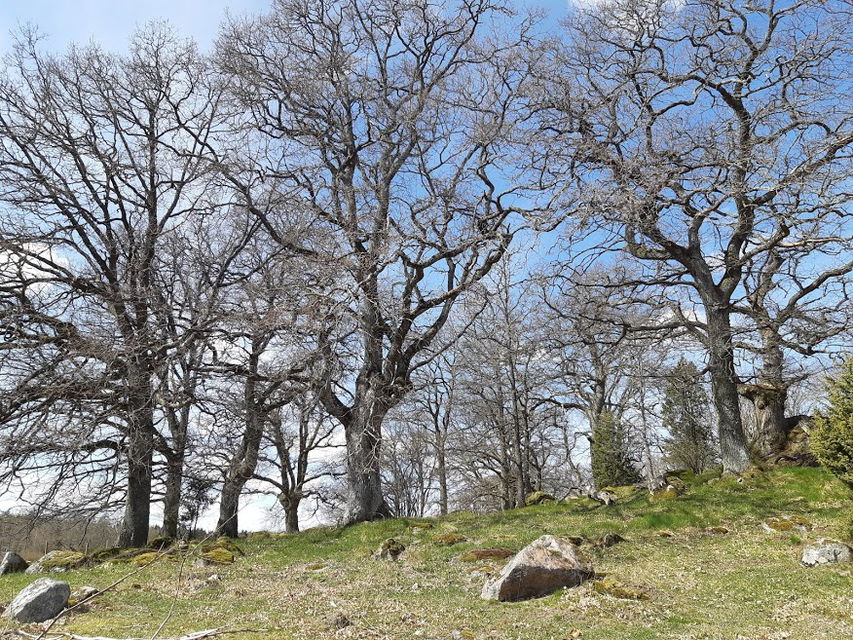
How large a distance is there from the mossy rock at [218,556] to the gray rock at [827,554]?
11.1 meters

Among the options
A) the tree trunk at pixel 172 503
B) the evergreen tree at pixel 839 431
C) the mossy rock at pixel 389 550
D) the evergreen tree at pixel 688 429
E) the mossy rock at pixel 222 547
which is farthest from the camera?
the evergreen tree at pixel 688 429

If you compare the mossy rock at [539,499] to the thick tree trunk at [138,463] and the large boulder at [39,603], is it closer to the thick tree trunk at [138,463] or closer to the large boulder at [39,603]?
the thick tree trunk at [138,463]

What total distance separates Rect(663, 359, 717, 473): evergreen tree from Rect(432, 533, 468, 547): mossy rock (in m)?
15.1

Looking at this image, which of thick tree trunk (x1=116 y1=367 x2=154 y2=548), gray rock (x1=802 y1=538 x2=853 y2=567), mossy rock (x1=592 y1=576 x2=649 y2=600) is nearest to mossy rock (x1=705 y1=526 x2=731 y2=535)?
gray rock (x1=802 y1=538 x2=853 y2=567)

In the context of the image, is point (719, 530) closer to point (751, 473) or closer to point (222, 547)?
point (751, 473)

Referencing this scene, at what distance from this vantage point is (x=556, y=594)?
8672 millimetres

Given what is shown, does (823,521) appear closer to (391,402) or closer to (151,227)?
(391,402)

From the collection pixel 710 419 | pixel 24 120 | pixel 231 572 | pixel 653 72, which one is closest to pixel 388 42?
pixel 653 72

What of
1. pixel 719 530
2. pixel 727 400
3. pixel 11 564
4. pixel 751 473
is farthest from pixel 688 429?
pixel 11 564

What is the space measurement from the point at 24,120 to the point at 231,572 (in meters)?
13.7

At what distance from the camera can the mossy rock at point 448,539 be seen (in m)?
13.6

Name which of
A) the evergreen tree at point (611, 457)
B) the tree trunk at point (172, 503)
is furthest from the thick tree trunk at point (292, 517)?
the evergreen tree at point (611, 457)

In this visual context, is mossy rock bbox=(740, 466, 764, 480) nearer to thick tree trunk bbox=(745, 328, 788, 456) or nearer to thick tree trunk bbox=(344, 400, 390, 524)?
thick tree trunk bbox=(745, 328, 788, 456)

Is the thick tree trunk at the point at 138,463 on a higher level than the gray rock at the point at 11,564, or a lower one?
higher
